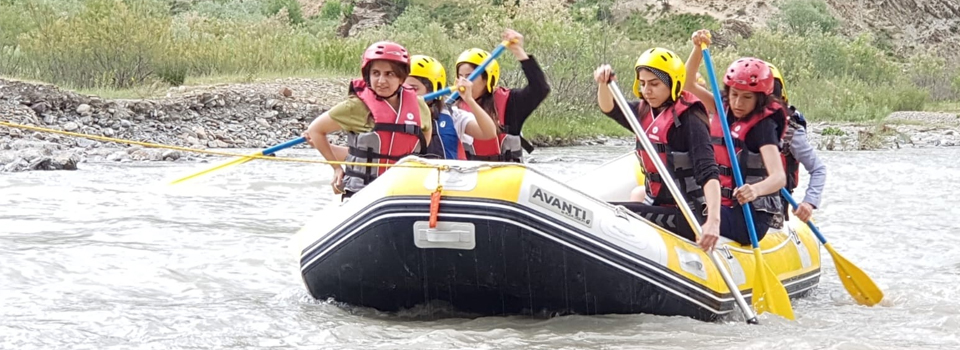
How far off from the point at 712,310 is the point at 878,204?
6.21m

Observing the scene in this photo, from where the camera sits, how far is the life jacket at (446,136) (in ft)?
17.9

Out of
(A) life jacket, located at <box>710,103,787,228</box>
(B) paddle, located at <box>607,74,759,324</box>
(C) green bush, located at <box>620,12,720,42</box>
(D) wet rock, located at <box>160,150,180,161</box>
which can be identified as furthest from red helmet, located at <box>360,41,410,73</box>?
(C) green bush, located at <box>620,12,720,42</box>

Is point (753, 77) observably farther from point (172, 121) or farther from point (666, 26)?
point (666, 26)

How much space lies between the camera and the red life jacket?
5.94 metres

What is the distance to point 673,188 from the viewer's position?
190 inches

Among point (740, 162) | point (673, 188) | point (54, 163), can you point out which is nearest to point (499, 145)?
point (740, 162)

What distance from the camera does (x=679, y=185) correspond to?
200 inches

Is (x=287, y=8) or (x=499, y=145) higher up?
(x=499, y=145)

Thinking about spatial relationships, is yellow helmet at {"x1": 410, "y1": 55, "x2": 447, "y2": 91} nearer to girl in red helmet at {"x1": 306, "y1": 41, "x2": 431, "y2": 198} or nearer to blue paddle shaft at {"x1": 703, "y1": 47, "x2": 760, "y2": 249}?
girl in red helmet at {"x1": 306, "y1": 41, "x2": 431, "y2": 198}

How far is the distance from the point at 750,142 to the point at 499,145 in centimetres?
129

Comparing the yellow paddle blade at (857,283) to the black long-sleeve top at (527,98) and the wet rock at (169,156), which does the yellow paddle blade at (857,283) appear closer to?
the black long-sleeve top at (527,98)

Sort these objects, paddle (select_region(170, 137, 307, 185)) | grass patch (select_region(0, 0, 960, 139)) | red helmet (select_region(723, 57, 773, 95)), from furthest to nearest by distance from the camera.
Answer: grass patch (select_region(0, 0, 960, 139)) → paddle (select_region(170, 137, 307, 185)) → red helmet (select_region(723, 57, 773, 95))

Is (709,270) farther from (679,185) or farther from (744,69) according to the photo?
(744,69)

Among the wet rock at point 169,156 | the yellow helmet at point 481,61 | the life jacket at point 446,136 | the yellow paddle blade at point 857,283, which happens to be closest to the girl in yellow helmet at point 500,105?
the yellow helmet at point 481,61
